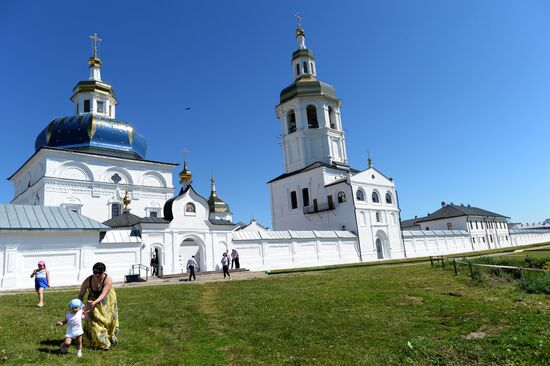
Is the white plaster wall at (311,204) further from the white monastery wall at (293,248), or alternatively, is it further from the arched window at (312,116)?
the arched window at (312,116)

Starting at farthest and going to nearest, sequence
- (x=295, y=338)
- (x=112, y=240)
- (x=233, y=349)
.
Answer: (x=112, y=240)
(x=295, y=338)
(x=233, y=349)

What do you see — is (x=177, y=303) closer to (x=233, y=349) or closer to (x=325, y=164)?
(x=233, y=349)

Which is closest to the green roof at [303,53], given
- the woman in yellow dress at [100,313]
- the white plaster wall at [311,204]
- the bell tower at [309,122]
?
the bell tower at [309,122]

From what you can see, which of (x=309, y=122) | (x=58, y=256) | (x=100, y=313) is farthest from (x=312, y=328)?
(x=309, y=122)

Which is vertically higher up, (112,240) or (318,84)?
(318,84)

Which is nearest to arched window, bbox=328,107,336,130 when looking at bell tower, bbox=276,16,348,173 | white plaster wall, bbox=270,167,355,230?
bell tower, bbox=276,16,348,173

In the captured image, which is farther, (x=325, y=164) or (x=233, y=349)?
(x=325, y=164)

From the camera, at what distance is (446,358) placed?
597 cm

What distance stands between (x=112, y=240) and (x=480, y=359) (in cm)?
1860

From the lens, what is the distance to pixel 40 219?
18.5 m

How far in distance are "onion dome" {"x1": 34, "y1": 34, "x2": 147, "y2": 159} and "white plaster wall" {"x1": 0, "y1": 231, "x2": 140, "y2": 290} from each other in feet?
49.1

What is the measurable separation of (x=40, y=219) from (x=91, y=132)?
16311 millimetres

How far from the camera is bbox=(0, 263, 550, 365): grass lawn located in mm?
6031

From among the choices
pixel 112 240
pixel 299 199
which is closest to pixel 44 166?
pixel 112 240
